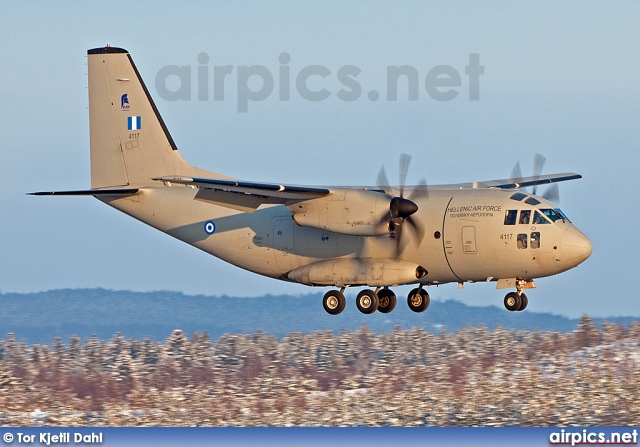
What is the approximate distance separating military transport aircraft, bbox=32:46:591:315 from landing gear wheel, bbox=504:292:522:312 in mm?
23

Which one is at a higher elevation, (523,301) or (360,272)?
(360,272)

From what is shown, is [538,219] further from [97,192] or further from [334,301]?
[97,192]

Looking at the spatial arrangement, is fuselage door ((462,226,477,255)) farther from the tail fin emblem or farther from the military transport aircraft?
the tail fin emblem

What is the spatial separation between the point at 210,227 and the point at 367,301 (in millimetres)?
4589

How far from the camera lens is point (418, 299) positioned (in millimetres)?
27875

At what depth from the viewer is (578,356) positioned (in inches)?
1357

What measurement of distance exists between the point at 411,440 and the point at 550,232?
6.63 m

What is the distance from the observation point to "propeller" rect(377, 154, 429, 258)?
25.4 m

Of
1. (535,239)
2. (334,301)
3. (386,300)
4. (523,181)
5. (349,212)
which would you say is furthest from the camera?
(523,181)

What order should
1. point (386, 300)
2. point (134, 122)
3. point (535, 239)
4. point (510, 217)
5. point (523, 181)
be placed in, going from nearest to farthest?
point (535, 239) < point (510, 217) < point (386, 300) < point (523, 181) < point (134, 122)

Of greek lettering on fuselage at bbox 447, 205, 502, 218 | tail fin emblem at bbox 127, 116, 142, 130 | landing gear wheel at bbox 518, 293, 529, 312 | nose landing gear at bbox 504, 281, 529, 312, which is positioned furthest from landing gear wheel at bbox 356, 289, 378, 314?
tail fin emblem at bbox 127, 116, 142, 130

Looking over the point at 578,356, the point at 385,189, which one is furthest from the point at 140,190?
the point at 578,356

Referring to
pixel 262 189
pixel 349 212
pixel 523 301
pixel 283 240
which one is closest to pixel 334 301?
pixel 283 240

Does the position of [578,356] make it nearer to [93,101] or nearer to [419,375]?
[419,375]
